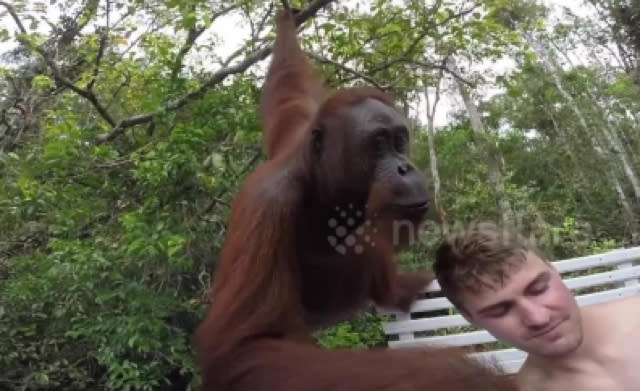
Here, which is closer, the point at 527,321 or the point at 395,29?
the point at 527,321

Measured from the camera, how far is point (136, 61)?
4.58 m

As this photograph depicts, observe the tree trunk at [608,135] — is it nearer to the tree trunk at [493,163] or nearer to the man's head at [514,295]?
the tree trunk at [493,163]

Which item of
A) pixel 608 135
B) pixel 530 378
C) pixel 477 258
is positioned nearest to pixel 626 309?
pixel 530 378

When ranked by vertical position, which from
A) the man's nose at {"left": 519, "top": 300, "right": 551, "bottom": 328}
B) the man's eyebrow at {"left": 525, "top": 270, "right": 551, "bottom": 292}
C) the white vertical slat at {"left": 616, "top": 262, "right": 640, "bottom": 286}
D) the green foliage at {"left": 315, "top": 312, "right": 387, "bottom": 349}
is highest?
the man's eyebrow at {"left": 525, "top": 270, "right": 551, "bottom": 292}

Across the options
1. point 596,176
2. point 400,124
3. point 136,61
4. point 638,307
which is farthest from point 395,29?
point 596,176

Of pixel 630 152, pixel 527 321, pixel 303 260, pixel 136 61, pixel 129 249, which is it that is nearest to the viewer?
pixel 527 321

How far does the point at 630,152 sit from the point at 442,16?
1315 centimetres

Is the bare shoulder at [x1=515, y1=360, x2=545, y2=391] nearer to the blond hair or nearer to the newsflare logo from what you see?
the blond hair

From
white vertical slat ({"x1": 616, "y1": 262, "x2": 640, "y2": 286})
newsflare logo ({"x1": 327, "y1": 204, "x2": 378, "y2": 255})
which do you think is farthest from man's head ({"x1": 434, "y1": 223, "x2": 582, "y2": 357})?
white vertical slat ({"x1": 616, "y1": 262, "x2": 640, "y2": 286})

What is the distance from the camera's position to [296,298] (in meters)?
1.68

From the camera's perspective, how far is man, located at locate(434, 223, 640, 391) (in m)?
1.36

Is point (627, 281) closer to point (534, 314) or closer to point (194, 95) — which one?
point (534, 314)

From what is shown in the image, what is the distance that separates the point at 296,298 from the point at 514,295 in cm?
58

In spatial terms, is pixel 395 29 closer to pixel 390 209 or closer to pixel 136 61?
pixel 136 61
